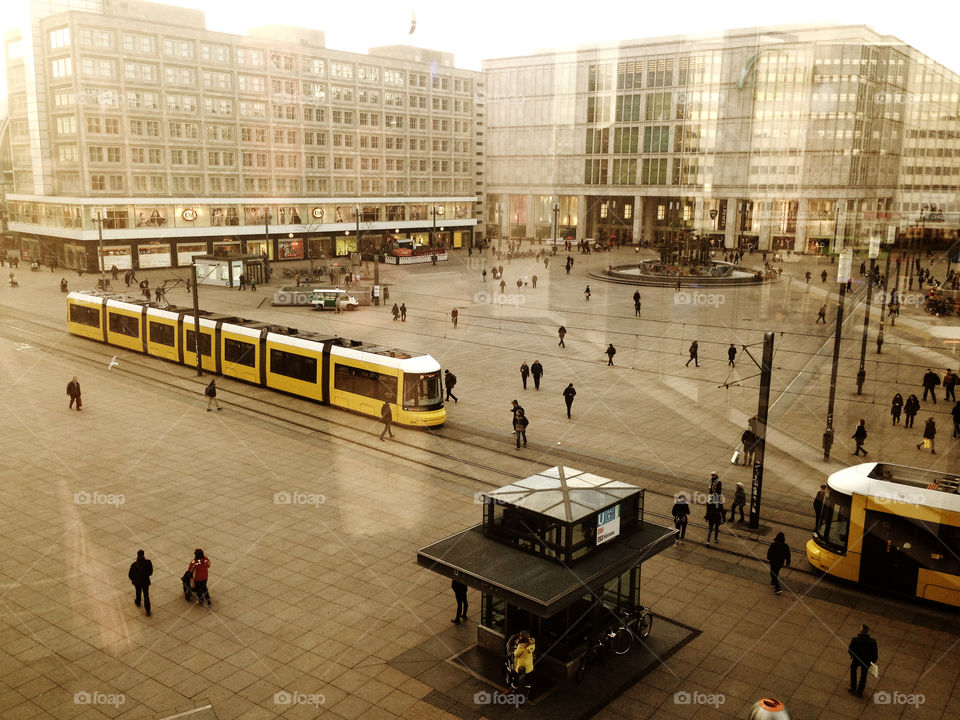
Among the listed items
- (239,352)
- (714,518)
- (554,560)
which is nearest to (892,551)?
(714,518)

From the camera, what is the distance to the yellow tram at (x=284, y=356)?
24688mm

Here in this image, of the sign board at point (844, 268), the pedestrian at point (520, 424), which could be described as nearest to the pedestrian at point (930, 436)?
the sign board at point (844, 268)

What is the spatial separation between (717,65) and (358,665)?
3756cm

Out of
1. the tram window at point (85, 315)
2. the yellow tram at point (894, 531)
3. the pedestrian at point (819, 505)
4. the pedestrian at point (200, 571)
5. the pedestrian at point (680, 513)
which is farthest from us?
the tram window at point (85, 315)

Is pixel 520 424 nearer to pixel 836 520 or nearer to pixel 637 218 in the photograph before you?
pixel 836 520

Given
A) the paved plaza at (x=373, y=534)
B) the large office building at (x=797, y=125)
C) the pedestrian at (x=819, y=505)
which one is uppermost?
the large office building at (x=797, y=125)

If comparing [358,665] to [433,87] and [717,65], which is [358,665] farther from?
[433,87]

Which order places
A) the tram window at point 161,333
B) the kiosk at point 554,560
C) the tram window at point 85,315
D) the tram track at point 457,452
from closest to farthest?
the kiosk at point 554,560
the tram track at point 457,452
the tram window at point 161,333
the tram window at point 85,315

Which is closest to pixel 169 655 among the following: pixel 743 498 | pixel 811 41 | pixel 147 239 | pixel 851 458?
pixel 743 498

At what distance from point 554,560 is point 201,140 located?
7275cm

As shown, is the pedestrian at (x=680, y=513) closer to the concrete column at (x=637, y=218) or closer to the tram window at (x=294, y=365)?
the tram window at (x=294, y=365)

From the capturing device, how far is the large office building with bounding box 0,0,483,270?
218 feet

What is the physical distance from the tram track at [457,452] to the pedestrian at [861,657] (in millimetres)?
4110

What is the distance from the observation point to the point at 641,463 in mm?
21891
